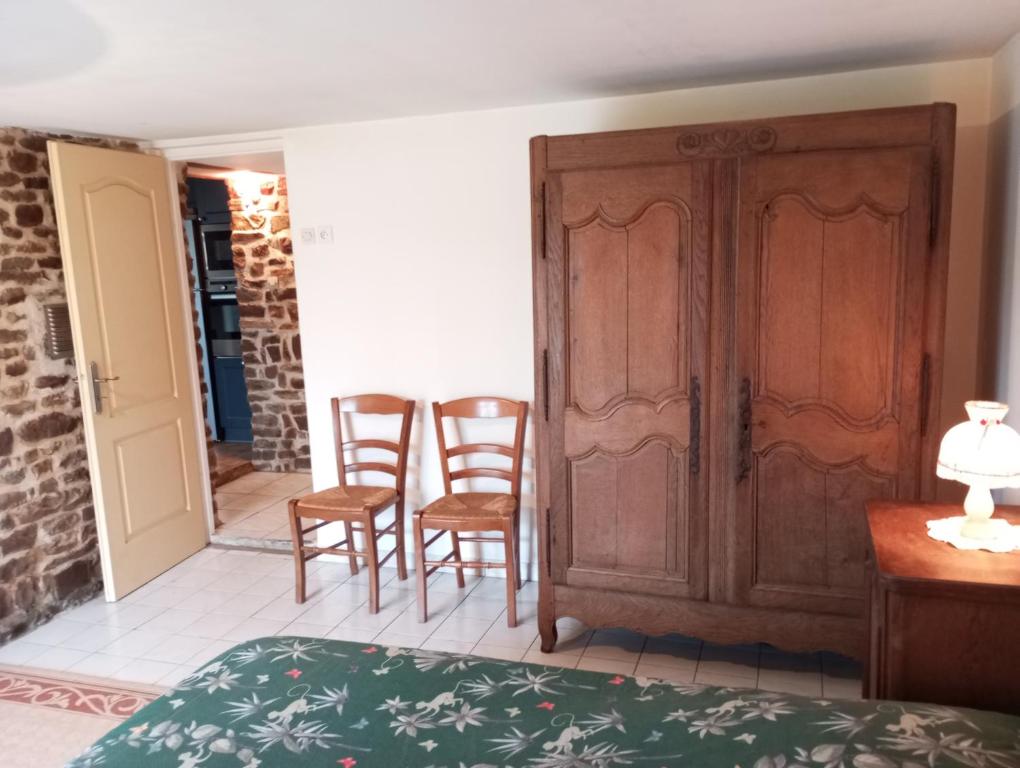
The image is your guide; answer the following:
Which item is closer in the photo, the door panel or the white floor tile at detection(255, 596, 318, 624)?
the door panel

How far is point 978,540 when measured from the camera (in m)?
1.98

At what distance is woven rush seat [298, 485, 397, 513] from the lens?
3531mm

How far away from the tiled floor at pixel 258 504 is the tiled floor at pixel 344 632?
0.45 meters

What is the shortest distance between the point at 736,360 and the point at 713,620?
0.98 meters

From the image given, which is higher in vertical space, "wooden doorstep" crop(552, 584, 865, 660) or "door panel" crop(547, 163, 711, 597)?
"door panel" crop(547, 163, 711, 597)

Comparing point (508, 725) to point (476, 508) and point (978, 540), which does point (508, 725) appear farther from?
point (476, 508)

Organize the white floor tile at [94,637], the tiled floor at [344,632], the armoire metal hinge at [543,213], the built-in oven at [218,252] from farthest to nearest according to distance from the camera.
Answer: the built-in oven at [218,252], the white floor tile at [94,637], the tiled floor at [344,632], the armoire metal hinge at [543,213]

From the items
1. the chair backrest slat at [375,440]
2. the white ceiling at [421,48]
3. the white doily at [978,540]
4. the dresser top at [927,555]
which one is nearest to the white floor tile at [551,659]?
the chair backrest slat at [375,440]

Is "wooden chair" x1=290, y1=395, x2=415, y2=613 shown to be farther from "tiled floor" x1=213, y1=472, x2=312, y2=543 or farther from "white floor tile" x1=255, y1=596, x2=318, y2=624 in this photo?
"tiled floor" x1=213, y1=472, x2=312, y2=543

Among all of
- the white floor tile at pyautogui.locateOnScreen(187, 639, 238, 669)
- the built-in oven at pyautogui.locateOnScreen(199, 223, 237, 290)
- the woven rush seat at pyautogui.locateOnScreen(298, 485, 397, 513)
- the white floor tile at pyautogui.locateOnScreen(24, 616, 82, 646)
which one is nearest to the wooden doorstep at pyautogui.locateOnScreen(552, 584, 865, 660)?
the woven rush seat at pyautogui.locateOnScreen(298, 485, 397, 513)

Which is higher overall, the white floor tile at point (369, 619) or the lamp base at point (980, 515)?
the lamp base at point (980, 515)

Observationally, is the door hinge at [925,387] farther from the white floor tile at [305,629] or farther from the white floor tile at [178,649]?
the white floor tile at [178,649]

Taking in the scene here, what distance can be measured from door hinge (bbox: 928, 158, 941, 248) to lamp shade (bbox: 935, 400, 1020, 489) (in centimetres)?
72

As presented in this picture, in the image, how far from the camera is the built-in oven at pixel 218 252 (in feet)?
19.3
